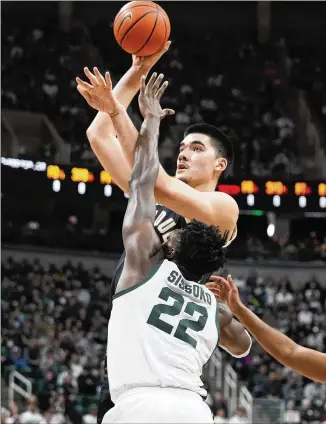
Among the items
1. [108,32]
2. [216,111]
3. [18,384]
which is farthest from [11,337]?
[108,32]

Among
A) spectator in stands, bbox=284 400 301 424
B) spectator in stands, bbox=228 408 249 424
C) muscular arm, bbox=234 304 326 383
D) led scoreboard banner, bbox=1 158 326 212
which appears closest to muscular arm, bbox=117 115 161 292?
muscular arm, bbox=234 304 326 383

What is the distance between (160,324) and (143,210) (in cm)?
60

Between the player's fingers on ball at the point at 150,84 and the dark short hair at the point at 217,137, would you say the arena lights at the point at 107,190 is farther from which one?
the player's fingers on ball at the point at 150,84

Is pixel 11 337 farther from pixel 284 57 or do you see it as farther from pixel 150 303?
pixel 150 303

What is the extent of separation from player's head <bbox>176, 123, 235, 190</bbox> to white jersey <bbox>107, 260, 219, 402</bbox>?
4.56ft

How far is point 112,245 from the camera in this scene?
1004 inches

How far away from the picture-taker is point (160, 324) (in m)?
4.38

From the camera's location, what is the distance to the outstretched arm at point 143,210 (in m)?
4.48

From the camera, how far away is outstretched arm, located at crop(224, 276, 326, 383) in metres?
5.31

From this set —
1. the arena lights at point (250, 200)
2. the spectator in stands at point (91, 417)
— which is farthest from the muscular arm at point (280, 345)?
the arena lights at point (250, 200)

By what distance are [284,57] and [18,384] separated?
1498 cm

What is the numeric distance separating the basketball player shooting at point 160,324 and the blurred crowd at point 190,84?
1892cm

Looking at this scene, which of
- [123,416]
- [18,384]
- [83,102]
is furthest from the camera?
[83,102]

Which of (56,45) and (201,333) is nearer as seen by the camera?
(201,333)
